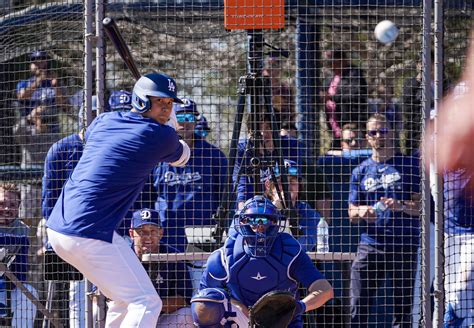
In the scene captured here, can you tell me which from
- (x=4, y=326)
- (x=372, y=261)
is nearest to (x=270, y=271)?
(x=372, y=261)

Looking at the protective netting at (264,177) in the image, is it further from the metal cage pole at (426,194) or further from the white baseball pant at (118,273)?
the white baseball pant at (118,273)

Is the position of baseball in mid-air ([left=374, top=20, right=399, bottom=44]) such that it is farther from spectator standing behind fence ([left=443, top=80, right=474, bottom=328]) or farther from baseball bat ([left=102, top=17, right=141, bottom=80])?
baseball bat ([left=102, top=17, right=141, bottom=80])

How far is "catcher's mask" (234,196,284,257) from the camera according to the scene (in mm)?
6699

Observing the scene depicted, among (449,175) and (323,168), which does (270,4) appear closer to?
(323,168)

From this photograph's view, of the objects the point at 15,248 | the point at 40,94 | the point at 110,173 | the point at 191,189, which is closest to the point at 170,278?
the point at 191,189

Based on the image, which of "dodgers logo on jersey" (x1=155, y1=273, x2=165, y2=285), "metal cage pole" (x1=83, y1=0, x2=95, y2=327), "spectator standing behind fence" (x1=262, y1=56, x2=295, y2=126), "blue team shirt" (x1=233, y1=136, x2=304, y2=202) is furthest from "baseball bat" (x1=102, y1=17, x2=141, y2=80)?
"dodgers logo on jersey" (x1=155, y1=273, x2=165, y2=285)

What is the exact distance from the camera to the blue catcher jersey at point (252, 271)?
22.2 ft

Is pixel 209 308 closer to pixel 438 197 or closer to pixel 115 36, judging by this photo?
pixel 438 197

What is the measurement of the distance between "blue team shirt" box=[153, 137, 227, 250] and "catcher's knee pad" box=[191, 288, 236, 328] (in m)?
1.12

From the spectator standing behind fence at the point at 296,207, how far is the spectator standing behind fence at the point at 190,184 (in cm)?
41

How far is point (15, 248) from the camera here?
25.3 ft

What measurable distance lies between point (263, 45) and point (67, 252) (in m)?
2.29

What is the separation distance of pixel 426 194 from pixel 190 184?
184 centimetres

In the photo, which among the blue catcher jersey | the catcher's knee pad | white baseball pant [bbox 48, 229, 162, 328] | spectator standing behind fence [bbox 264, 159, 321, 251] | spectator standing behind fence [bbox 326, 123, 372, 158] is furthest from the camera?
spectator standing behind fence [bbox 326, 123, 372, 158]
